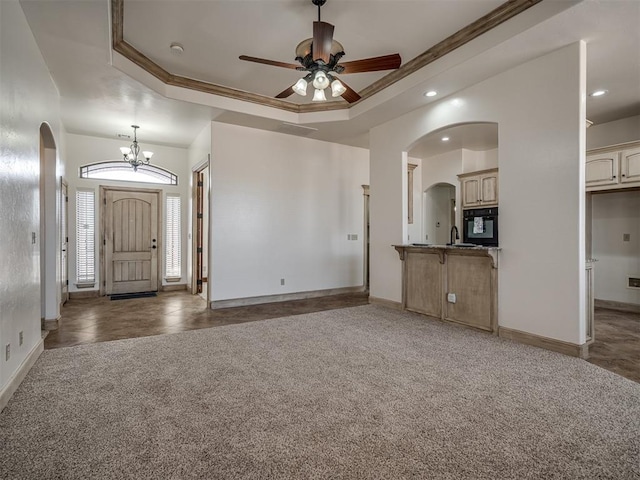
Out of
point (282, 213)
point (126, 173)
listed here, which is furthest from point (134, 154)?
point (282, 213)

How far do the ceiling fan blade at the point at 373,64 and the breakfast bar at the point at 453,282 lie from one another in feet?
7.44

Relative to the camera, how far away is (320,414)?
7.07ft

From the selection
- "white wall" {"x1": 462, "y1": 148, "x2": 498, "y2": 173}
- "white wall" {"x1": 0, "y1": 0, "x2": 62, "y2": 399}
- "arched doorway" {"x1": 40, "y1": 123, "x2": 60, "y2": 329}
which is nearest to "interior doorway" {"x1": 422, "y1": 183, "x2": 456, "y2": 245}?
"white wall" {"x1": 462, "y1": 148, "x2": 498, "y2": 173}

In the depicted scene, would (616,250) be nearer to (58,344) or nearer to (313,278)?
(313,278)

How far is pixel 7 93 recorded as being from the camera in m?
2.40

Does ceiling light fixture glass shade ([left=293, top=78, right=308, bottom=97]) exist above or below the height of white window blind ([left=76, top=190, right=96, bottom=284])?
above

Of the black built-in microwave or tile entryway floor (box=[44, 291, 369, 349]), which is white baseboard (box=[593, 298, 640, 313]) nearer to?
the black built-in microwave

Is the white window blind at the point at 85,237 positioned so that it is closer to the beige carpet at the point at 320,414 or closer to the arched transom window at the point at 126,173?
the arched transom window at the point at 126,173

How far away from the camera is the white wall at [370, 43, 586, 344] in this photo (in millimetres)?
3221

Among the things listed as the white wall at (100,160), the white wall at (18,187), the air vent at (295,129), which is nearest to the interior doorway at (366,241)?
the air vent at (295,129)

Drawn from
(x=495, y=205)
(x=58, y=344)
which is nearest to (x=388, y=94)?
(x=495, y=205)

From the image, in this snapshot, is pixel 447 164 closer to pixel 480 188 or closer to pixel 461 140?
pixel 461 140

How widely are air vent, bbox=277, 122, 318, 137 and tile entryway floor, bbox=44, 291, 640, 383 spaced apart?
3077mm

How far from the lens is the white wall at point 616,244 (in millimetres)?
5266
